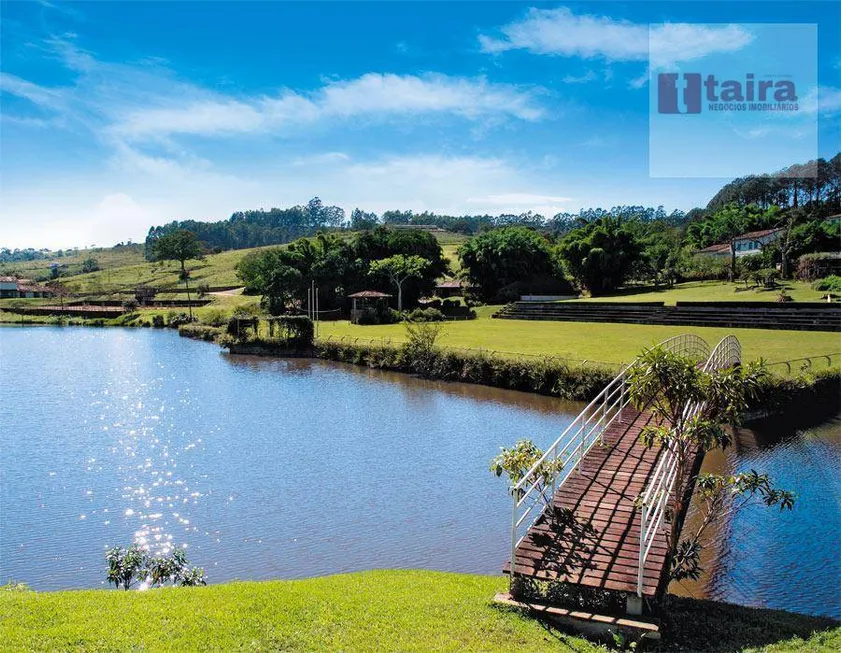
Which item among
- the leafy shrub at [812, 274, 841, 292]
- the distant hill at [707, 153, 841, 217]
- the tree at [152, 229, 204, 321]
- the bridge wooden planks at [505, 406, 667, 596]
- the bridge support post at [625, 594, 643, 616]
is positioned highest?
the distant hill at [707, 153, 841, 217]

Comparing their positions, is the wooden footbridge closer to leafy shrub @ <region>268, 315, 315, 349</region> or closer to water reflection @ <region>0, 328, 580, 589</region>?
water reflection @ <region>0, 328, 580, 589</region>

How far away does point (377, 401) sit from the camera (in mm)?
26078

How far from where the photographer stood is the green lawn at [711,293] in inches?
1615

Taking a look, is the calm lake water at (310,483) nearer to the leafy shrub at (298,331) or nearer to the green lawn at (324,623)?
the green lawn at (324,623)

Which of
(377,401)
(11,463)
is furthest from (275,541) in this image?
(377,401)

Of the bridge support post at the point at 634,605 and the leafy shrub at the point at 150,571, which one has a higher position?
the bridge support post at the point at 634,605

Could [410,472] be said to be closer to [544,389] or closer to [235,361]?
[544,389]

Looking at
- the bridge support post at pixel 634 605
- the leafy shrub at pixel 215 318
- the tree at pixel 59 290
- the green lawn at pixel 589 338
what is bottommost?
the bridge support post at pixel 634 605

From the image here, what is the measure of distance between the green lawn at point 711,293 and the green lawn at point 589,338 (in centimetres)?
717

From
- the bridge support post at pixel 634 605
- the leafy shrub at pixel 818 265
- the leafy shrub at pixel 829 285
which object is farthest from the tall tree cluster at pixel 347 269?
the bridge support post at pixel 634 605

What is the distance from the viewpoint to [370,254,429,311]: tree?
5544cm

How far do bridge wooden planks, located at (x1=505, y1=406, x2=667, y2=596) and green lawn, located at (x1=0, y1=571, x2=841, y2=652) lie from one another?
71 centimetres

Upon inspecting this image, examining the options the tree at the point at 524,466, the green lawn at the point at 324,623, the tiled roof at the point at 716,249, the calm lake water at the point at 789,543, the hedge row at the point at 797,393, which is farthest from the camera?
the tiled roof at the point at 716,249

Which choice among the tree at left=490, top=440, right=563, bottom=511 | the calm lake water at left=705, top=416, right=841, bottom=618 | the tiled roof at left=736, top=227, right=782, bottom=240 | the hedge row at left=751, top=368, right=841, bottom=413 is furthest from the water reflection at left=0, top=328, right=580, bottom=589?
the tiled roof at left=736, top=227, right=782, bottom=240
